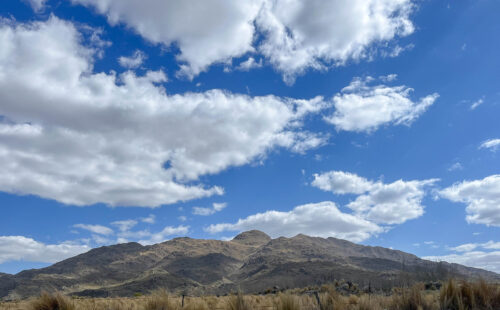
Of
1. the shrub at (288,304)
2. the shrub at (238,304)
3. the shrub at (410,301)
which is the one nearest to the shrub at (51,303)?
the shrub at (238,304)

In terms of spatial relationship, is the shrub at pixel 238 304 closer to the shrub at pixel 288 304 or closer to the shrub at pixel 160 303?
the shrub at pixel 288 304

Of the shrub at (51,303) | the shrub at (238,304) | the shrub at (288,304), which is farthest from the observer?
the shrub at (51,303)

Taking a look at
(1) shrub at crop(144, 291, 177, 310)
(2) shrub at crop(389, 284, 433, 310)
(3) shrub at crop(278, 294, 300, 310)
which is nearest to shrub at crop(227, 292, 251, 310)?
(3) shrub at crop(278, 294, 300, 310)

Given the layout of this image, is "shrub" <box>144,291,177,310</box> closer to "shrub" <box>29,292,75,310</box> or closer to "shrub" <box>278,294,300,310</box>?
"shrub" <box>29,292,75,310</box>

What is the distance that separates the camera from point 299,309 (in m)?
11.2

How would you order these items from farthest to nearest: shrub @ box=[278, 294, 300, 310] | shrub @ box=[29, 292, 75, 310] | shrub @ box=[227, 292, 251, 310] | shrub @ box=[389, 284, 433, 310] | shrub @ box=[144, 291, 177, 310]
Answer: shrub @ box=[29, 292, 75, 310] → shrub @ box=[144, 291, 177, 310] → shrub @ box=[227, 292, 251, 310] → shrub @ box=[389, 284, 433, 310] → shrub @ box=[278, 294, 300, 310]

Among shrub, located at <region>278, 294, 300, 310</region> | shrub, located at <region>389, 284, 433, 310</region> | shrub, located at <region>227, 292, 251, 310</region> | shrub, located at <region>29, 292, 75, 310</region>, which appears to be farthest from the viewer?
shrub, located at <region>29, 292, 75, 310</region>

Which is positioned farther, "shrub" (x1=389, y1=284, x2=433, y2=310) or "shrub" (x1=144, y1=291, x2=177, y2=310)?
"shrub" (x1=144, y1=291, x2=177, y2=310)

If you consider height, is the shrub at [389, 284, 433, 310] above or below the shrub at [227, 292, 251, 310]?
above

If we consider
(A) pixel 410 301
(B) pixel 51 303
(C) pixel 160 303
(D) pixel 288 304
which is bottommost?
(B) pixel 51 303

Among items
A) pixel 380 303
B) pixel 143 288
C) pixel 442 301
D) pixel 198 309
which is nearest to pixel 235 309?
pixel 198 309

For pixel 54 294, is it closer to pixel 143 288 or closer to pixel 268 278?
pixel 143 288

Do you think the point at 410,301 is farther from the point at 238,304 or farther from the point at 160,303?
the point at 160,303

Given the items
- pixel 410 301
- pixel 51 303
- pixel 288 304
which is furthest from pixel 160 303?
pixel 410 301
